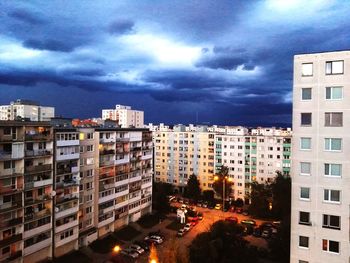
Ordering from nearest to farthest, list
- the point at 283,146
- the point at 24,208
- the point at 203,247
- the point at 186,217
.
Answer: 1. the point at 203,247
2. the point at 24,208
3. the point at 186,217
4. the point at 283,146

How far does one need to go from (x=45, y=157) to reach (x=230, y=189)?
55.3 metres

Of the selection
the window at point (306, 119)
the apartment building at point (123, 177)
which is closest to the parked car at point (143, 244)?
the apartment building at point (123, 177)

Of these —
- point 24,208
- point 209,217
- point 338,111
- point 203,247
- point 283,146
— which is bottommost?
point 209,217

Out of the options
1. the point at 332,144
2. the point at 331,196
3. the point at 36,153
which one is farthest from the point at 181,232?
the point at 332,144

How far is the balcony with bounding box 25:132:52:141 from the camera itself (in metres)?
40.4

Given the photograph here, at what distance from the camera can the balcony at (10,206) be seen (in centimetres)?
3681

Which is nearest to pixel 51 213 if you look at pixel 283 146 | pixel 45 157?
pixel 45 157

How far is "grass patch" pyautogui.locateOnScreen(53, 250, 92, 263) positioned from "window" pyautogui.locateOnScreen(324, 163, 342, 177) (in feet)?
124

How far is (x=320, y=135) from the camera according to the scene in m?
22.5

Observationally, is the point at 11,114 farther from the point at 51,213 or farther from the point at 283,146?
the point at 283,146

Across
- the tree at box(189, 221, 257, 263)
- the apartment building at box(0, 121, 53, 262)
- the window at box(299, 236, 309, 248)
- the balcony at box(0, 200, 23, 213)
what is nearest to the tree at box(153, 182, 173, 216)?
the apartment building at box(0, 121, 53, 262)

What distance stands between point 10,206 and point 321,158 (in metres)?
34.1

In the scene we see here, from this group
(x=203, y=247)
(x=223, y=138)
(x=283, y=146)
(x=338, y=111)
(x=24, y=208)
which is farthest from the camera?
(x=223, y=138)

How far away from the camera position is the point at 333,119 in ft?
72.8
